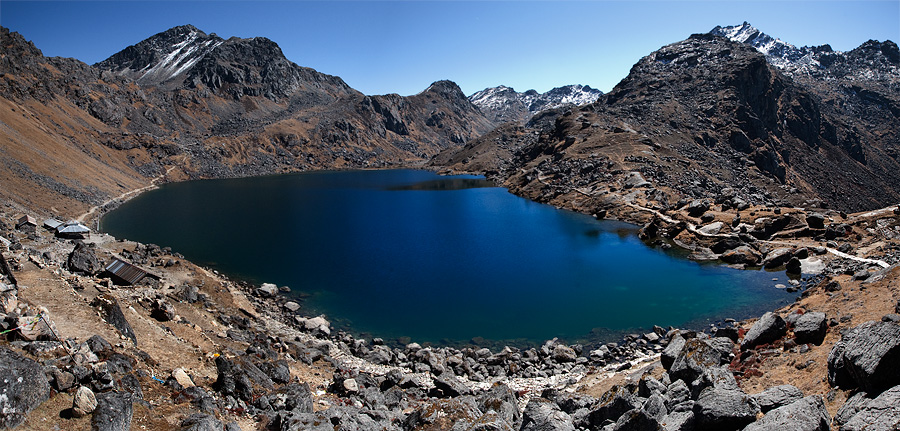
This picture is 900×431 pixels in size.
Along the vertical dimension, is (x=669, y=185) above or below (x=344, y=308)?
above

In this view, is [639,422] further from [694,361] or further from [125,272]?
[125,272]

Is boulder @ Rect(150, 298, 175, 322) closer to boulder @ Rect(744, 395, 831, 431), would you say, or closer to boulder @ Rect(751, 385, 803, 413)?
boulder @ Rect(744, 395, 831, 431)

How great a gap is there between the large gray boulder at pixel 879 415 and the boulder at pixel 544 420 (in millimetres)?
9311

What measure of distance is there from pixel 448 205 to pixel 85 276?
95405 mm

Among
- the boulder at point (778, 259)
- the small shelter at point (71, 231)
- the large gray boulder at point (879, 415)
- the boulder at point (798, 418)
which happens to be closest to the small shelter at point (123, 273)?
the small shelter at point (71, 231)

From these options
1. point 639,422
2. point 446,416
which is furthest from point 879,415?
point 446,416

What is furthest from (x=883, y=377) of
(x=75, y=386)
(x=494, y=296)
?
(x=494, y=296)

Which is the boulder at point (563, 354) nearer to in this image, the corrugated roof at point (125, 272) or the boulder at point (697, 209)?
the corrugated roof at point (125, 272)

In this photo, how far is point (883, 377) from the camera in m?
14.4

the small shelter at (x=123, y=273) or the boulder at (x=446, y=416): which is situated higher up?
the small shelter at (x=123, y=273)

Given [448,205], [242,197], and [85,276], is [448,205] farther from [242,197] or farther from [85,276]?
[85,276]

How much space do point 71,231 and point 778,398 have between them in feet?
223

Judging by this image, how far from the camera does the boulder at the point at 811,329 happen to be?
24.0 metres

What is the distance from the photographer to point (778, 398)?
16.0 metres
